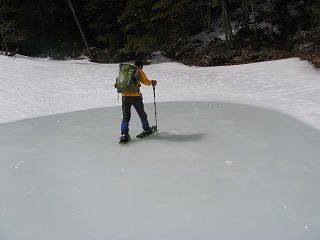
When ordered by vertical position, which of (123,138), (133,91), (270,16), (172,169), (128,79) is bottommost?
(172,169)

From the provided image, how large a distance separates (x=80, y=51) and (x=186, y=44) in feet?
41.3

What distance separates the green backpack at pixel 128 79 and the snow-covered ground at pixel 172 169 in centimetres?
127

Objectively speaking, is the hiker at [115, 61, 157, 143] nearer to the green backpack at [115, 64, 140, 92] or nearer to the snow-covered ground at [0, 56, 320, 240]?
the green backpack at [115, 64, 140, 92]

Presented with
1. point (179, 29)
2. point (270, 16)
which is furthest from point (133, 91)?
point (179, 29)

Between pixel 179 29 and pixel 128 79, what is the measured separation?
15.3 metres

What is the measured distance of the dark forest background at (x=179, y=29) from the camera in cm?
1928

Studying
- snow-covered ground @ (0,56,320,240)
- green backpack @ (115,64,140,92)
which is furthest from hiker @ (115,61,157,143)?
snow-covered ground @ (0,56,320,240)

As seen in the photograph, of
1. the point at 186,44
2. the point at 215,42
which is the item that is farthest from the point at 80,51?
the point at 215,42

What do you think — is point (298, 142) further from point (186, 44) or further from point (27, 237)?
point (186, 44)

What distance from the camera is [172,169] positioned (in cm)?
585

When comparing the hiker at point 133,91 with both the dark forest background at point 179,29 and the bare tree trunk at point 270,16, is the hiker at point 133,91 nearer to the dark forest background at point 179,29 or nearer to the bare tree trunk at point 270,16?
the dark forest background at point 179,29

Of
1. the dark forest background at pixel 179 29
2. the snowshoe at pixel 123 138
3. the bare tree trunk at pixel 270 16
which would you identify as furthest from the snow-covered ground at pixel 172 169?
the bare tree trunk at pixel 270 16

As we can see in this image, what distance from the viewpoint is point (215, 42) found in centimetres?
2216

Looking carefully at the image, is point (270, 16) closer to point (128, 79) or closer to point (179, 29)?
point (179, 29)
